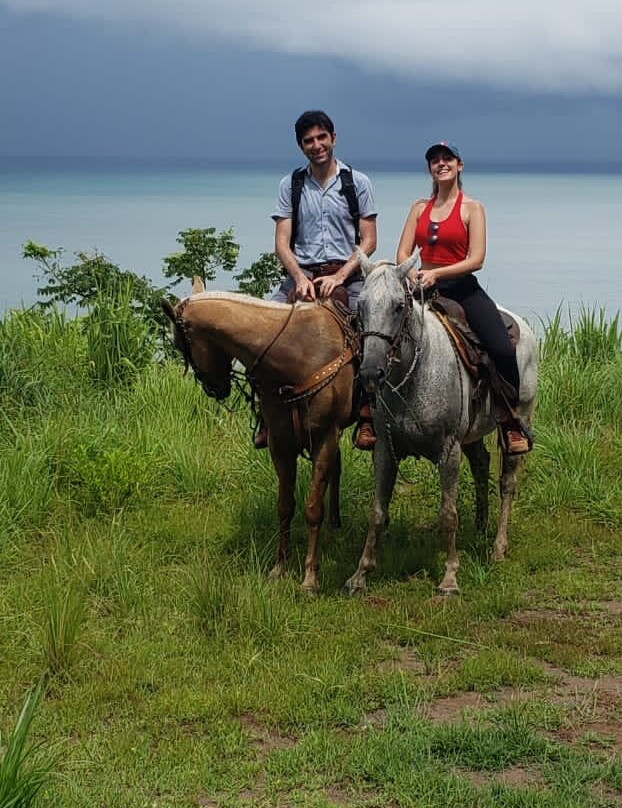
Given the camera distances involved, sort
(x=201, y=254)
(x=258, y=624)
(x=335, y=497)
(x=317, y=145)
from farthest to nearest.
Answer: (x=201, y=254) < (x=335, y=497) < (x=317, y=145) < (x=258, y=624)

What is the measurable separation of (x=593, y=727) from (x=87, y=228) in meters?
55.5

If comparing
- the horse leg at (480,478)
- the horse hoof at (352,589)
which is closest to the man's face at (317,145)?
the horse leg at (480,478)

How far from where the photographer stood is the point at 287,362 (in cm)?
659

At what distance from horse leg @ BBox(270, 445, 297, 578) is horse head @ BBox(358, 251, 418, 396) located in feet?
3.79

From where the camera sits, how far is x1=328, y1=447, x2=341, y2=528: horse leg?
7.76 meters

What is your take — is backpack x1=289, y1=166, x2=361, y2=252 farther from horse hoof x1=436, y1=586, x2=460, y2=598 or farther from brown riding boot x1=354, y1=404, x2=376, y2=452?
horse hoof x1=436, y1=586, x2=460, y2=598

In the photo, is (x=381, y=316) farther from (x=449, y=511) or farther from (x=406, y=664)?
(x=406, y=664)

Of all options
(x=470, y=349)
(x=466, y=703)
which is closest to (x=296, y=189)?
(x=470, y=349)

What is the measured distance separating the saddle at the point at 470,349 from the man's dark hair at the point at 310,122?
1260 mm

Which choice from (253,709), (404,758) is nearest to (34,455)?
(253,709)

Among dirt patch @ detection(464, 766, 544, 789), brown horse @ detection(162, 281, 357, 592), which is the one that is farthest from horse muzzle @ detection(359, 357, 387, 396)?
dirt patch @ detection(464, 766, 544, 789)

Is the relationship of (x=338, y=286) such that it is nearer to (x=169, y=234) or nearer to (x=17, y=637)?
(x=17, y=637)

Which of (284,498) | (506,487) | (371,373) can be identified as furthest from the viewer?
(506,487)

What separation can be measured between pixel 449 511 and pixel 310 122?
99.5 inches
